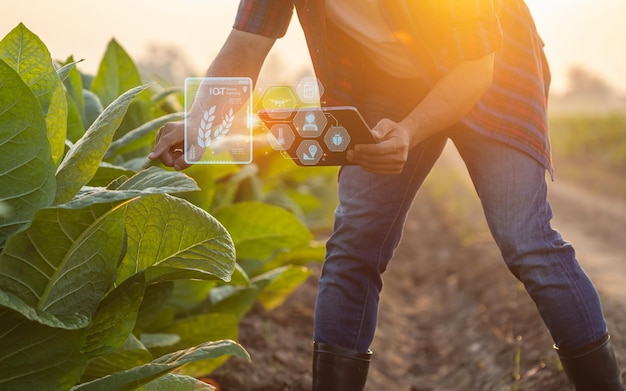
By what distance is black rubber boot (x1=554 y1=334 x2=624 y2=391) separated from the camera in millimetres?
1969

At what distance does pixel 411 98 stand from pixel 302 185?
4286 millimetres

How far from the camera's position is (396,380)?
11.7 ft

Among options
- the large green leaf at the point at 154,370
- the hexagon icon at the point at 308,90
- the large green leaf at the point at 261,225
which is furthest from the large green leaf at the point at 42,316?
the large green leaf at the point at 261,225

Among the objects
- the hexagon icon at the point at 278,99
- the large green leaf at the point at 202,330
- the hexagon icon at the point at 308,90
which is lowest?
the large green leaf at the point at 202,330

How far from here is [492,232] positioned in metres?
2.02

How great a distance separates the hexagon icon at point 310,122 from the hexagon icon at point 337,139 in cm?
2

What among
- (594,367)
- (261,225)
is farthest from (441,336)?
(594,367)

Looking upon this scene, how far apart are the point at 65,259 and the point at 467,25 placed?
964mm

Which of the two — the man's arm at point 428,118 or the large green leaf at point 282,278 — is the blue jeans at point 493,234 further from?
the large green leaf at point 282,278

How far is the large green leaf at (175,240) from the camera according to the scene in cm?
154

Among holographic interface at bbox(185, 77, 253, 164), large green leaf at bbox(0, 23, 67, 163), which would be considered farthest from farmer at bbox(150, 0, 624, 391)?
large green leaf at bbox(0, 23, 67, 163)

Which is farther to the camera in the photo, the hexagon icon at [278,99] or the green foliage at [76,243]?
the hexagon icon at [278,99]

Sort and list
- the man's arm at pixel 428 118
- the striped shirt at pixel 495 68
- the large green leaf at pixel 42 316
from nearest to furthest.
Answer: the large green leaf at pixel 42 316, the man's arm at pixel 428 118, the striped shirt at pixel 495 68

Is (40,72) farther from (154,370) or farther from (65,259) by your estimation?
(154,370)
